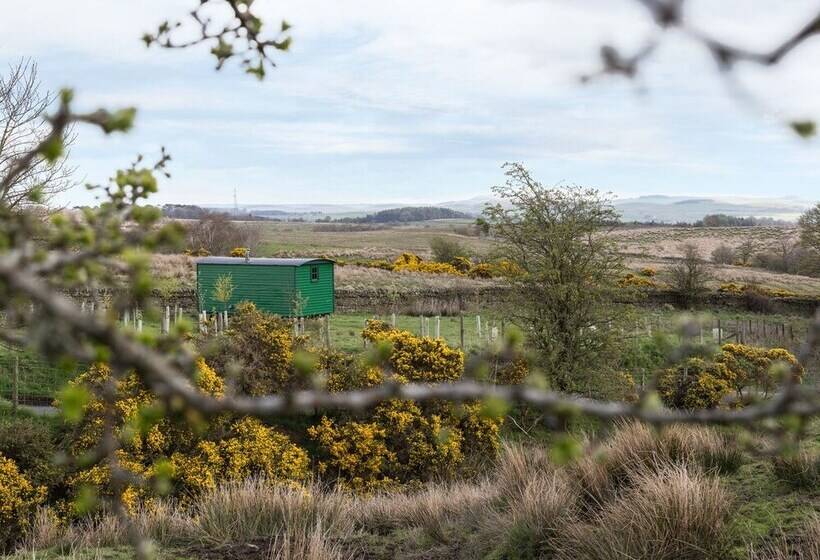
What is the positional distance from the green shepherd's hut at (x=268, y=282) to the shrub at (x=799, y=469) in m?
23.2

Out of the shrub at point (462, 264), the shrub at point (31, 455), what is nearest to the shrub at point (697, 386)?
the shrub at point (31, 455)

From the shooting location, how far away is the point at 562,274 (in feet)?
63.0

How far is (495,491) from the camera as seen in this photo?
8016 mm

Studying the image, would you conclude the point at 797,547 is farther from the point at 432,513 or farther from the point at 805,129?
the point at 805,129

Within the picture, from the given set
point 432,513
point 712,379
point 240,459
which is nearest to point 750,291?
point 712,379

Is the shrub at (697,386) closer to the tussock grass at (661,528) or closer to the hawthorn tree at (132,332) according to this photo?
the tussock grass at (661,528)

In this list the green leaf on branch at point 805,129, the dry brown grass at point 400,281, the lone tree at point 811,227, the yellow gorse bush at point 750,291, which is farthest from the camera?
the lone tree at point 811,227

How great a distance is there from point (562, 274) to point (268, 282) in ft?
47.7

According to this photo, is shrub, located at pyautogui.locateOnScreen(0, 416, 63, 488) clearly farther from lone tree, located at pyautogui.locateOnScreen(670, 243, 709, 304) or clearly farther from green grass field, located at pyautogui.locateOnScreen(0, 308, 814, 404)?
lone tree, located at pyautogui.locateOnScreen(670, 243, 709, 304)

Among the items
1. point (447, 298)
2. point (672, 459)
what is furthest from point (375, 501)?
point (447, 298)

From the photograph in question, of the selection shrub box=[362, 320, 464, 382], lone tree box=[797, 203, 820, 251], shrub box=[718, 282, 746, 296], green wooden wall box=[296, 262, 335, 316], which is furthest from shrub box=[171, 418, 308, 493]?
lone tree box=[797, 203, 820, 251]

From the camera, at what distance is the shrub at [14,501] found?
34.8 feet

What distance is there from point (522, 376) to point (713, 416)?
668 inches

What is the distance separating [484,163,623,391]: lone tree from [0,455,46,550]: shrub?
1172cm
